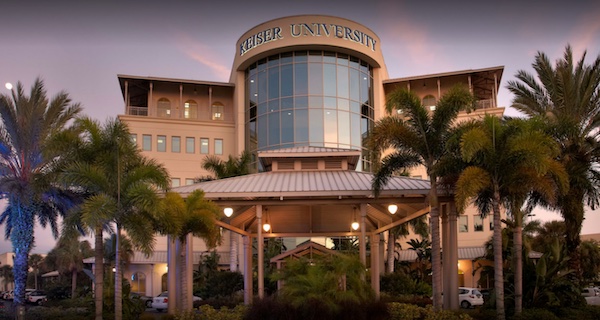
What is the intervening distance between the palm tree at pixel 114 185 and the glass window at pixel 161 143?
31724mm

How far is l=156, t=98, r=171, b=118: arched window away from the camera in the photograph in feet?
183

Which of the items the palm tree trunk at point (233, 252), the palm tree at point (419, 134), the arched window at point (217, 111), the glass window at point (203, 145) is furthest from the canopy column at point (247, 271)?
the arched window at point (217, 111)

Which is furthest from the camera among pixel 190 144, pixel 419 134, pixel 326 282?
pixel 190 144

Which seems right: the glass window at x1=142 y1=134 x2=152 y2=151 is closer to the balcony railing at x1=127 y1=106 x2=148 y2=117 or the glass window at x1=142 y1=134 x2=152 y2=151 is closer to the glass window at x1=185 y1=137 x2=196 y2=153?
the glass window at x1=185 y1=137 x2=196 y2=153

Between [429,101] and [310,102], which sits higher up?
[429,101]

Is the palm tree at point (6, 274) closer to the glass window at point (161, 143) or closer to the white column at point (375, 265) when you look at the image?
the glass window at point (161, 143)

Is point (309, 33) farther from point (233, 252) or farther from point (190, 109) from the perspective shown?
point (233, 252)

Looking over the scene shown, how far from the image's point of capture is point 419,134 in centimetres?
2098

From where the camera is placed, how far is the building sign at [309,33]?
4831cm

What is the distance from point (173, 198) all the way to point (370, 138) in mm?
7044

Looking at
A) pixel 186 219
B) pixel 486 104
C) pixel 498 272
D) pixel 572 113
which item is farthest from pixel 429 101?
pixel 186 219

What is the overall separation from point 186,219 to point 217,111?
3744 centimetres

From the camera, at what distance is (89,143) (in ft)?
68.5

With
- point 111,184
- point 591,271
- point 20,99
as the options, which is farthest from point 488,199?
point 591,271
